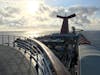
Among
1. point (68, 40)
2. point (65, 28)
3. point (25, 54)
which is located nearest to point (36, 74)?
point (25, 54)

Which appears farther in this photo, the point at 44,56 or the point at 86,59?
the point at 44,56

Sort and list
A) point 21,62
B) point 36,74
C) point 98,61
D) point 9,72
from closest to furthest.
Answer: point 98,61
point 36,74
point 9,72
point 21,62

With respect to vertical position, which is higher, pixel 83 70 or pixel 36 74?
pixel 83 70

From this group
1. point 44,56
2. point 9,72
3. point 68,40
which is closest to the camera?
point 44,56

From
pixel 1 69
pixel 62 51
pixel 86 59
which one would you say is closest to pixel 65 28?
pixel 62 51

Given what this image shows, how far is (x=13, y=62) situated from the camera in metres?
25.5

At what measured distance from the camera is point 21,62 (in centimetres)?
2516

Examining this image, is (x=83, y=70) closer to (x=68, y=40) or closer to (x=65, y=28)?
(x=68, y=40)

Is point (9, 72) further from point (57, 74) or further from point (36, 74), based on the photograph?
point (57, 74)

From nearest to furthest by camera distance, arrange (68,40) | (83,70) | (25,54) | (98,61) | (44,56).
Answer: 1. (83,70)
2. (98,61)
3. (44,56)
4. (25,54)
5. (68,40)

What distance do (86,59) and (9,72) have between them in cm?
791

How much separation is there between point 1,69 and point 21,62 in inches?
115

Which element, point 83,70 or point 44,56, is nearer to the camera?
point 83,70

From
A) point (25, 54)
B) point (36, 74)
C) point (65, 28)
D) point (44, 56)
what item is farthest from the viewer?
point (65, 28)
